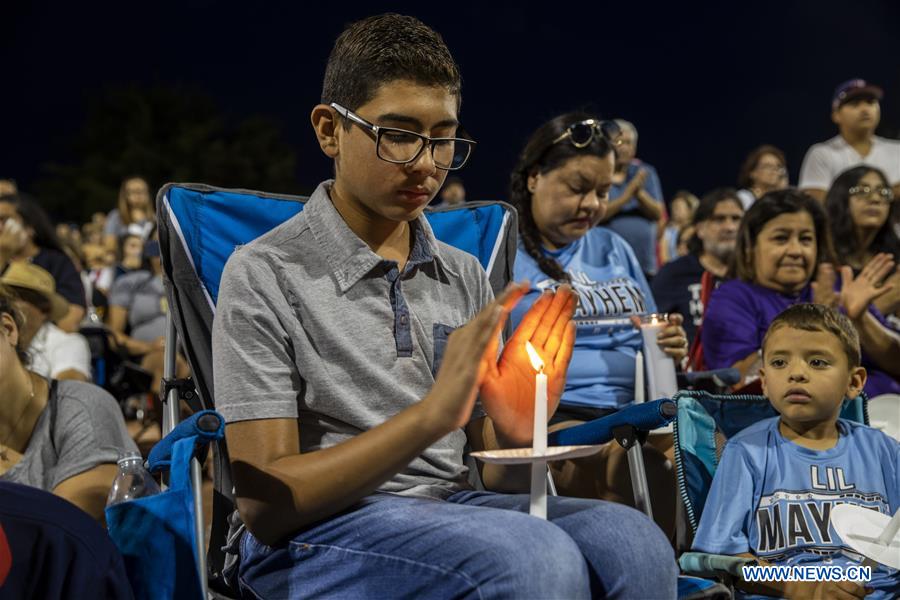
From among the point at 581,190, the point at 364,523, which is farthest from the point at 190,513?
the point at 581,190

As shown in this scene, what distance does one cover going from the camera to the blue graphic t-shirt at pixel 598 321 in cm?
302

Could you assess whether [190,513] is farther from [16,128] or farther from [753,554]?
[16,128]

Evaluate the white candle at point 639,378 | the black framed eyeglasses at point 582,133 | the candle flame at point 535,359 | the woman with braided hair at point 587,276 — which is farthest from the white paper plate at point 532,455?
the black framed eyeglasses at point 582,133

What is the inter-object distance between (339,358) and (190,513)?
351mm

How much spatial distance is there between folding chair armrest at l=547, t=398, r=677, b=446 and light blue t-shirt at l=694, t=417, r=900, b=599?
42 cm

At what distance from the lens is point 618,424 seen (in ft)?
6.47

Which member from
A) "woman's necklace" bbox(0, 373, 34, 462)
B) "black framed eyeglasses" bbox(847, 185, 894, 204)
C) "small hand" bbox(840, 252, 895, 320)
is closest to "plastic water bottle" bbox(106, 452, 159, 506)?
"woman's necklace" bbox(0, 373, 34, 462)

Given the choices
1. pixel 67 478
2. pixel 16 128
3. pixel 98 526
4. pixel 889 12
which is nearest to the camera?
pixel 98 526

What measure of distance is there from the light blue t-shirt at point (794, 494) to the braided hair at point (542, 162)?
0.95m

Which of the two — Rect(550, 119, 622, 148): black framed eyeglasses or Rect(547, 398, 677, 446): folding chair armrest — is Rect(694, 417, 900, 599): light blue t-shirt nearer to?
Rect(547, 398, 677, 446): folding chair armrest

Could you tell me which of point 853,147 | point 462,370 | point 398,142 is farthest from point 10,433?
point 853,147

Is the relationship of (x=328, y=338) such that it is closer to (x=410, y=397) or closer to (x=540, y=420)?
(x=410, y=397)

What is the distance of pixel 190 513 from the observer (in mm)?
1631

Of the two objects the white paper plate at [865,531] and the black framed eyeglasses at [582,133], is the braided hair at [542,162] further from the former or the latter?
the white paper plate at [865,531]
